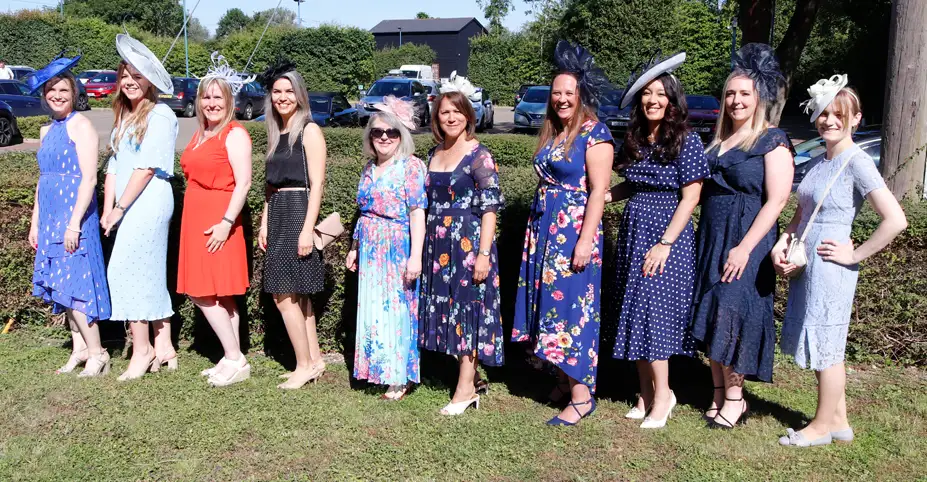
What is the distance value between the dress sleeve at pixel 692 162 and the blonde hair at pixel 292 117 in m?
2.02

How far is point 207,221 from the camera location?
4.27 meters

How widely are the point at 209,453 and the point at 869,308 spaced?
12.7ft

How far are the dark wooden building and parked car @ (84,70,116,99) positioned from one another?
40.2 meters

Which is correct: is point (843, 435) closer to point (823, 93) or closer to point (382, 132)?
point (823, 93)

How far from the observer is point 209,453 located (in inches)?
143

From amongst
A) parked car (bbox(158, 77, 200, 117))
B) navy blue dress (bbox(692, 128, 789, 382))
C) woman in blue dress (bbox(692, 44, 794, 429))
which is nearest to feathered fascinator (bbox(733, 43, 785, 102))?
woman in blue dress (bbox(692, 44, 794, 429))

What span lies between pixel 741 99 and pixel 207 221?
9.47 ft

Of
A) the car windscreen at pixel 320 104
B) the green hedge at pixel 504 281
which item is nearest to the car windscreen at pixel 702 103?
the car windscreen at pixel 320 104

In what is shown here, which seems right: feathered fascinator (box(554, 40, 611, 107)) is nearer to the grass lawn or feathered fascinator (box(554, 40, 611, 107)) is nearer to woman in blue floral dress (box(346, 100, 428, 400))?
woman in blue floral dress (box(346, 100, 428, 400))

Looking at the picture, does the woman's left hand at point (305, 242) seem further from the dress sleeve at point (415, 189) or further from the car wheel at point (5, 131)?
the car wheel at point (5, 131)

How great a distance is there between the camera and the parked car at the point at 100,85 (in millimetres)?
30562

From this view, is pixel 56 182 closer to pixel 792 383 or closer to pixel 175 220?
pixel 175 220

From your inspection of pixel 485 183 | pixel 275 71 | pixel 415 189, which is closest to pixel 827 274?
pixel 485 183

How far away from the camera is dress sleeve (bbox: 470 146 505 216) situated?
3.82m
